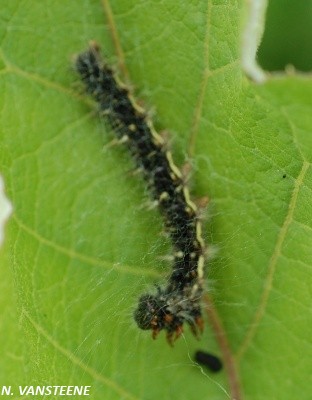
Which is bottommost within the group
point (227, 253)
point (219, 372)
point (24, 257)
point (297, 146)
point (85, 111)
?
point (219, 372)

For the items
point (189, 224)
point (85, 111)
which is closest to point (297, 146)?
point (189, 224)

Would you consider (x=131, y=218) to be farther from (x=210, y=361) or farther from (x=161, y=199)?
(x=210, y=361)

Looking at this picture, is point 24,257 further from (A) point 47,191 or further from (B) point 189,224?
(B) point 189,224

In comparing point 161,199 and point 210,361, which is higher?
point 161,199

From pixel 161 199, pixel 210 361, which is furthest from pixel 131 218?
pixel 210 361

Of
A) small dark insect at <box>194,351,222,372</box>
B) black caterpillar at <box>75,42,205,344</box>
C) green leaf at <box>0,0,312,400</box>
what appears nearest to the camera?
green leaf at <box>0,0,312,400</box>

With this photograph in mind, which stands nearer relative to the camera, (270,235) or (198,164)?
(270,235)
